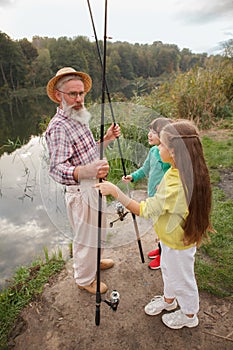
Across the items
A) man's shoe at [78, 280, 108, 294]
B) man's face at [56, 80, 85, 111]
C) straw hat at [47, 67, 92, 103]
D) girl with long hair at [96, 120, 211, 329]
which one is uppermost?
straw hat at [47, 67, 92, 103]

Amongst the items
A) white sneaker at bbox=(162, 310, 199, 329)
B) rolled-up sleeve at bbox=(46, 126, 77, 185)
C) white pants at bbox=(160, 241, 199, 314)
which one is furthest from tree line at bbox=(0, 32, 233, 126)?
white sneaker at bbox=(162, 310, 199, 329)

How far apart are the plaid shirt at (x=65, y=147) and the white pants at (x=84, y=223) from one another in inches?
7.7

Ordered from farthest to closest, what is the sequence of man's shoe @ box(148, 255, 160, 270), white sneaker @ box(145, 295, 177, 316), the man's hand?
1. man's shoe @ box(148, 255, 160, 270)
2. white sneaker @ box(145, 295, 177, 316)
3. the man's hand

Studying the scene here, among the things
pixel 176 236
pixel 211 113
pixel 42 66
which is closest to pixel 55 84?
pixel 176 236

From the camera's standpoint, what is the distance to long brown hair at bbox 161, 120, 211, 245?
1.56 m

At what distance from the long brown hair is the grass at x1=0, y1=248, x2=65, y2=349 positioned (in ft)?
5.73

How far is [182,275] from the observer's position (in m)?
1.83

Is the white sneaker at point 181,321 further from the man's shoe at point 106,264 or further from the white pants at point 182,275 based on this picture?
the man's shoe at point 106,264

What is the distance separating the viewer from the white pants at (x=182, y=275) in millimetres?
1804

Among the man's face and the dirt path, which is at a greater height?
the man's face

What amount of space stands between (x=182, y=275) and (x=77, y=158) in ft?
3.95

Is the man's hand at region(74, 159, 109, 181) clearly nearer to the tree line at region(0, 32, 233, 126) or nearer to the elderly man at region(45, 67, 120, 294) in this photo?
the elderly man at region(45, 67, 120, 294)

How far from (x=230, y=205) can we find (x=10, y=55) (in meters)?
30.3

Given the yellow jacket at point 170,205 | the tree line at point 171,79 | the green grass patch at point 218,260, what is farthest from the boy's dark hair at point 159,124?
the green grass patch at point 218,260
